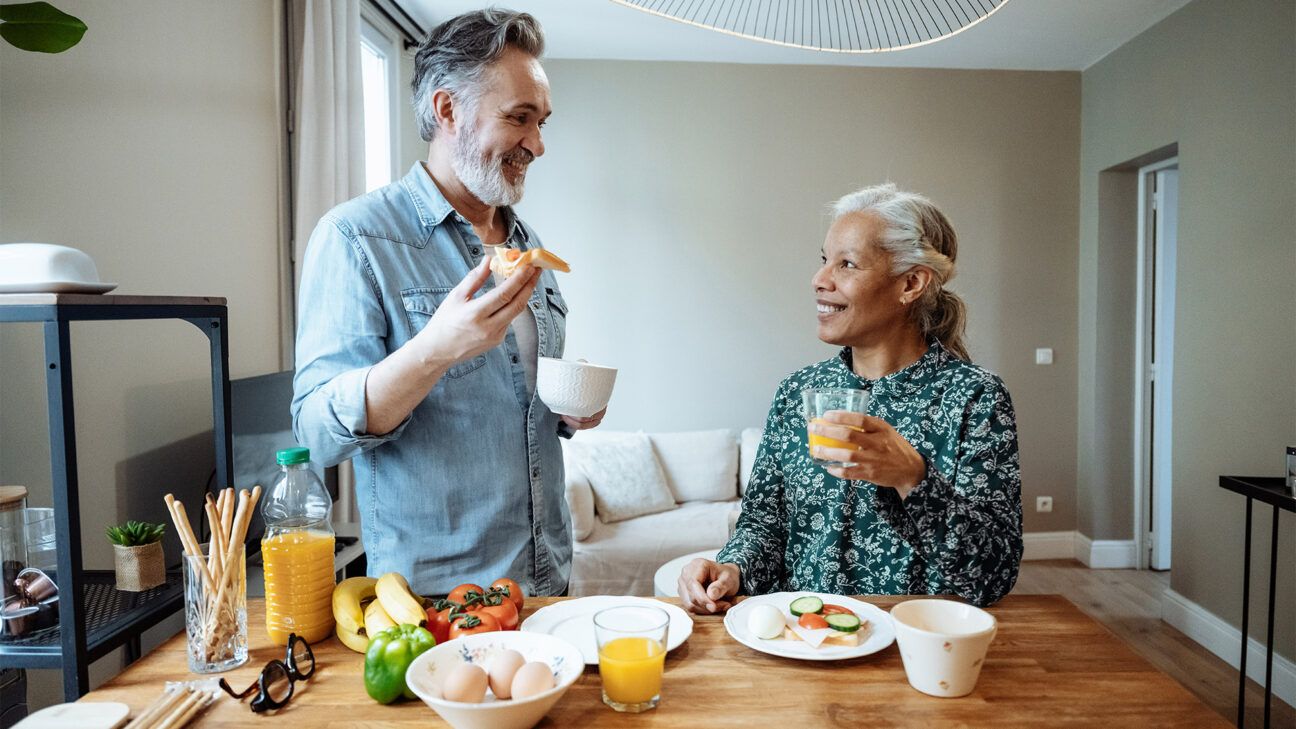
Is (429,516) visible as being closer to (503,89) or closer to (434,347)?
(434,347)

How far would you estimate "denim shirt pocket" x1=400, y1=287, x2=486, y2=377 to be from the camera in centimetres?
141

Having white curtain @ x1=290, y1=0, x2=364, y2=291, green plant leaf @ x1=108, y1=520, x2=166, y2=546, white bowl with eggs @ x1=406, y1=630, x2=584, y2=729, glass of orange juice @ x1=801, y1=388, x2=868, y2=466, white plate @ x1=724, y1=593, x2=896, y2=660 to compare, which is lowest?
white plate @ x1=724, y1=593, x2=896, y2=660

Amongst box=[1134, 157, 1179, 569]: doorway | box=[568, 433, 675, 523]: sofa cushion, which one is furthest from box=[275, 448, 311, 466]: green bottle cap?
box=[1134, 157, 1179, 569]: doorway

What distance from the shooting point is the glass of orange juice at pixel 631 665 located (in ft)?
3.14

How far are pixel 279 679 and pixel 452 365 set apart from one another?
49 centimetres

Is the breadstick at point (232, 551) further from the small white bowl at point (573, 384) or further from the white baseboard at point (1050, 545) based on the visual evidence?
the white baseboard at point (1050, 545)

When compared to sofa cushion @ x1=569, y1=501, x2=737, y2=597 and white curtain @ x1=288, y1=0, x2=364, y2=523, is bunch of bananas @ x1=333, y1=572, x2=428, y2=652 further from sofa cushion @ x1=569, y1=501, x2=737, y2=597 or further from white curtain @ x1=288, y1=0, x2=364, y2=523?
sofa cushion @ x1=569, y1=501, x2=737, y2=597

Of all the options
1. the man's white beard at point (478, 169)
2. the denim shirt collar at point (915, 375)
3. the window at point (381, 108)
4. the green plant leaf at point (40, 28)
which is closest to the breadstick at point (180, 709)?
the man's white beard at point (478, 169)

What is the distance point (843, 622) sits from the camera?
114 cm

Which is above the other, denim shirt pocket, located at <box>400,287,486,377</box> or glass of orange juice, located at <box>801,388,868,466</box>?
denim shirt pocket, located at <box>400,287,486,377</box>

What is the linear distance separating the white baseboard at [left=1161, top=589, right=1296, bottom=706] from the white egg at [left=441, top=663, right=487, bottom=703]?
3.51m

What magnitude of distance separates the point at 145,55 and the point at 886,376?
2051mm

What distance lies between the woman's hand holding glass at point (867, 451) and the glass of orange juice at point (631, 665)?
351mm

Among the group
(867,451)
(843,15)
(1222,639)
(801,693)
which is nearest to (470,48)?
(867,451)
